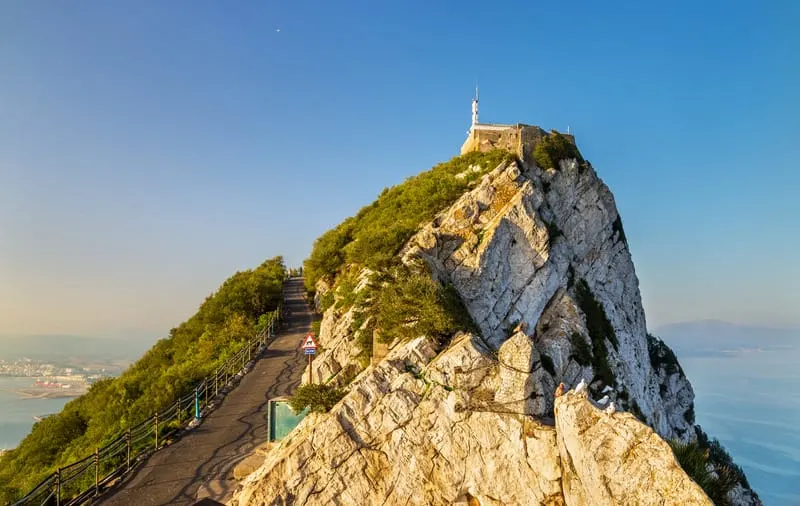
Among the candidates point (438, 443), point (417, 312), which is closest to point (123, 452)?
point (417, 312)

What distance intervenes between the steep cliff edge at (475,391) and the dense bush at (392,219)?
67 cm

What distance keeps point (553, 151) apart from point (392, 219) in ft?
31.7

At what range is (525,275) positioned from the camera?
2211 centimetres

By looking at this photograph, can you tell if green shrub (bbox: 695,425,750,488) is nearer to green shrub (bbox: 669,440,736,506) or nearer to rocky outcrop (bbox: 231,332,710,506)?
green shrub (bbox: 669,440,736,506)

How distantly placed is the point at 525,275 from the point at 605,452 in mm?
14036

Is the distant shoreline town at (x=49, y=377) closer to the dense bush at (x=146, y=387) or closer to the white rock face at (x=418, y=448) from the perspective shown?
the dense bush at (x=146, y=387)

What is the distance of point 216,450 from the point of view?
45.6ft

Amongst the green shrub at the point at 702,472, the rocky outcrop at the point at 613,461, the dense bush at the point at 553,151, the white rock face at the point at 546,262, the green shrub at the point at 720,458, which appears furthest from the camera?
the green shrub at the point at 720,458

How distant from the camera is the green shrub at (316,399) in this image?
11945mm

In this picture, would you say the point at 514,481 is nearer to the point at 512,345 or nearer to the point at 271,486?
the point at 512,345

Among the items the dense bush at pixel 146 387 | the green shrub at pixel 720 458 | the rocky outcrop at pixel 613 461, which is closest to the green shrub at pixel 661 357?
the green shrub at pixel 720 458

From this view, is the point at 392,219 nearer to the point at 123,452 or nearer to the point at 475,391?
the point at 123,452

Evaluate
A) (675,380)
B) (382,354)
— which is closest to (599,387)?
(382,354)

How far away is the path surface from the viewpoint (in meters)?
11.5
